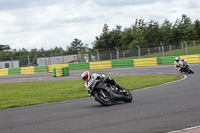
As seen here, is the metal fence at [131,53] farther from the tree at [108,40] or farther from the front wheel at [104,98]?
the tree at [108,40]

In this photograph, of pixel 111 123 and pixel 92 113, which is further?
pixel 92 113

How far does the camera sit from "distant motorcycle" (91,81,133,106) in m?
8.97

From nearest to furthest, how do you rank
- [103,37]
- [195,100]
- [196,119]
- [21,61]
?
[196,119] < [195,100] < [21,61] < [103,37]

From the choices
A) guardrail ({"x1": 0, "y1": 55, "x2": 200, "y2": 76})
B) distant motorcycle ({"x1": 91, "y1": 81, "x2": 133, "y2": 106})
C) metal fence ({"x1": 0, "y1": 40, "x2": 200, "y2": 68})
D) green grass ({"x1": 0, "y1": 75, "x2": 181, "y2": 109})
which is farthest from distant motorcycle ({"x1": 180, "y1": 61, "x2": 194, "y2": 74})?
metal fence ({"x1": 0, "y1": 40, "x2": 200, "y2": 68})

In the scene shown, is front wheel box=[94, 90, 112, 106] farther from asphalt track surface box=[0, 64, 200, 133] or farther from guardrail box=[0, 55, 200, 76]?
guardrail box=[0, 55, 200, 76]

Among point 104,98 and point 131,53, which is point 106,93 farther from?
point 131,53

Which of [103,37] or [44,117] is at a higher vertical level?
[103,37]

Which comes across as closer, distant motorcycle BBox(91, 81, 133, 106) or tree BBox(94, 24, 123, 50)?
distant motorcycle BBox(91, 81, 133, 106)

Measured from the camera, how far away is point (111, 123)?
6398 mm

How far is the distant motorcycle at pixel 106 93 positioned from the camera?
8.97 m

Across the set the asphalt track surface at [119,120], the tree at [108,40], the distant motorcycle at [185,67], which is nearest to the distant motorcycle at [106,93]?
the asphalt track surface at [119,120]

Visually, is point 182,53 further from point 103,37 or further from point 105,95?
point 103,37

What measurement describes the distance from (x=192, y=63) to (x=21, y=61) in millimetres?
20967

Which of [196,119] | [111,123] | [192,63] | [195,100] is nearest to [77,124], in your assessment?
[111,123]
